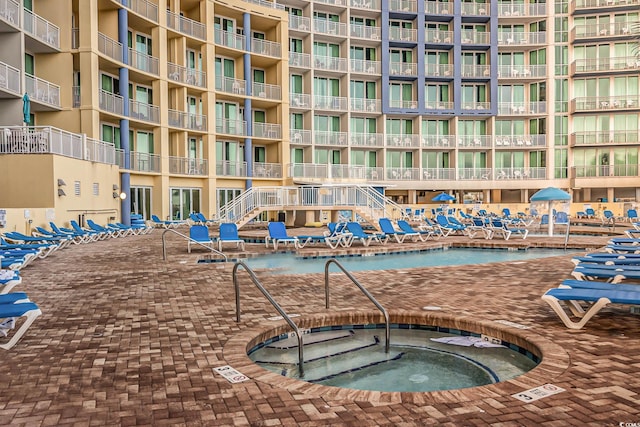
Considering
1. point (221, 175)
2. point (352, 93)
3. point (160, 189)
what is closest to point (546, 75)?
point (352, 93)

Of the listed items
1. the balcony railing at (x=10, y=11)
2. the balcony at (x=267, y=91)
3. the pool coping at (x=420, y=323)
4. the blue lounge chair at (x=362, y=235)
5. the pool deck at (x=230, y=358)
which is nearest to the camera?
the pool deck at (x=230, y=358)

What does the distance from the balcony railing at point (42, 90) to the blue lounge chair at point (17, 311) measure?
19259 mm

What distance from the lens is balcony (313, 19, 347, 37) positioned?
3681 cm

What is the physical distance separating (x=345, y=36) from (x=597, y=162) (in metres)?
21.9

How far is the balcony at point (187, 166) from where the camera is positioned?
29.4 metres

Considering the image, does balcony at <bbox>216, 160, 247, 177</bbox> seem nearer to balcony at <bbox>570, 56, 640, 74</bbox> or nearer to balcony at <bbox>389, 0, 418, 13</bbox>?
balcony at <bbox>389, 0, 418, 13</bbox>

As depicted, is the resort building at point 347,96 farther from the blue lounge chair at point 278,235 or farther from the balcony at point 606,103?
the blue lounge chair at point 278,235

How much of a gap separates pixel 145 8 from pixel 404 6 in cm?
1997

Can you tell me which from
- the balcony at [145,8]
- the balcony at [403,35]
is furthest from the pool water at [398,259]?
the balcony at [403,35]

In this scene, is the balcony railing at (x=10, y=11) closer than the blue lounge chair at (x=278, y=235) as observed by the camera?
No

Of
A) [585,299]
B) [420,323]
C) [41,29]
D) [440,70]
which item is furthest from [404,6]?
[585,299]

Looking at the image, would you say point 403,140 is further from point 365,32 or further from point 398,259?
point 398,259

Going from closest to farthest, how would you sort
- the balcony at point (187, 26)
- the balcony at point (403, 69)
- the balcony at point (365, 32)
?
the balcony at point (187, 26)
the balcony at point (365, 32)
the balcony at point (403, 69)

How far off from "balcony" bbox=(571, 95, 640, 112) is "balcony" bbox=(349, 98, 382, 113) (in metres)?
15.3
